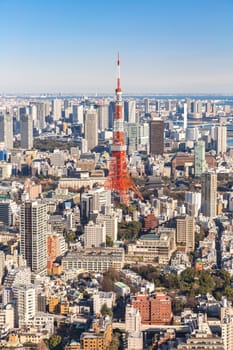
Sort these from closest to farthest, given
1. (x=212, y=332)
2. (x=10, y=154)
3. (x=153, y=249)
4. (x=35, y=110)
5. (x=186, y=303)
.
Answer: (x=212, y=332) < (x=186, y=303) < (x=153, y=249) < (x=10, y=154) < (x=35, y=110)

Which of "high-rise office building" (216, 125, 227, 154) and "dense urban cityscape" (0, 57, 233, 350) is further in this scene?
"high-rise office building" (216, 125, 227, 154)

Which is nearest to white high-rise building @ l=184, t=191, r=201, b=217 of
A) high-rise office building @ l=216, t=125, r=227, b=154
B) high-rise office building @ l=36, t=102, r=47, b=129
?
high-rise office building @ l=216, t=125, r=227, b=154

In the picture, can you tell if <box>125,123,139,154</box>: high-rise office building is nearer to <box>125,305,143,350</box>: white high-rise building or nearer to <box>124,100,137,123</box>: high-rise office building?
<box>124,100,137,123</box>: high-rise office building

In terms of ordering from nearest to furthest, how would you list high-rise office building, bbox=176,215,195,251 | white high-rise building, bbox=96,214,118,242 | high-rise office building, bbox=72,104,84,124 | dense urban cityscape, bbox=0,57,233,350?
1. dense urban cityscape, bbox=0,57,233,350
2. high-rise office building, bbox=176,215,195,251
3. white high-rise building, bbox=96,214,118,242
4. high-rise office building, bbox=72,104,84,124

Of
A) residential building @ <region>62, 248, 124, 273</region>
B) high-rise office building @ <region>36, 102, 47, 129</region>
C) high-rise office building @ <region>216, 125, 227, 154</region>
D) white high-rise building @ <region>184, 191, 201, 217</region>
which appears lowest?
residential building @ <region>62, 248, 124, 273</region>

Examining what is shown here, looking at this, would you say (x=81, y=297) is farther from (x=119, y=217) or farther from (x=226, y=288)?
(x=119, y=217)

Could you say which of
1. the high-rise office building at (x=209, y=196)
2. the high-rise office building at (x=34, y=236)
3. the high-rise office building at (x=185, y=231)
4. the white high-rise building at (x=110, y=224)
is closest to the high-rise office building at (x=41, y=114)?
the high-rise office building at (x=209, y=196)

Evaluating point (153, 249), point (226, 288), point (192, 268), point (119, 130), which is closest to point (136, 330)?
point (226, 288)

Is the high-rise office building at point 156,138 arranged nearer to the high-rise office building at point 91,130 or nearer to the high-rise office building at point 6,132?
the high-rise office building at point 91,130
